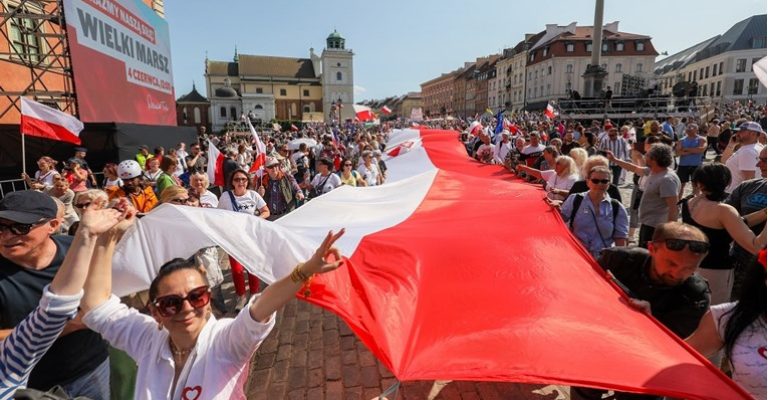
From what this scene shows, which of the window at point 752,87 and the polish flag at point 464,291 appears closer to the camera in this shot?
the polish flag at point 464,291

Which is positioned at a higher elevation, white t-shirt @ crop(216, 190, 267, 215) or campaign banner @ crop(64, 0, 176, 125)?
campaign banner @ crop(64, 0, 176, 125)

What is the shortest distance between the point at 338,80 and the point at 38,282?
284 feet

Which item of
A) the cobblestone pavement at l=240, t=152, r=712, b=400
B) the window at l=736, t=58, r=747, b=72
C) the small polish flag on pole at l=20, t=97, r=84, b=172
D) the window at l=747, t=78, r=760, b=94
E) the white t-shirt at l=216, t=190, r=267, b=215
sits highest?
the window at l=736, t=58, r=747, b=72

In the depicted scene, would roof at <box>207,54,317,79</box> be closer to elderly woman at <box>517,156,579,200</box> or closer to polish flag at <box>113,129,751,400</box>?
elderly woman at <box>517,156,579,200</box>

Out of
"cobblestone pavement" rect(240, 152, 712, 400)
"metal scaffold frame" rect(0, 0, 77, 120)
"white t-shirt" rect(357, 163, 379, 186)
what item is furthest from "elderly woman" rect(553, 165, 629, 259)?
"metal scaffold frame" rect(0, 0, 77, 120)

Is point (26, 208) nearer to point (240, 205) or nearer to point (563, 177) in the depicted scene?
point (240, 205)

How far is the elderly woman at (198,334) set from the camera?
187cm

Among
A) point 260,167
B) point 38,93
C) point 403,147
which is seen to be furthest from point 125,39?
point 403,147

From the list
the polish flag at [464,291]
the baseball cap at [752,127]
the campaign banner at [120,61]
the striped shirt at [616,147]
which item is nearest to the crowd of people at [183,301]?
the polish flag at [464,291]

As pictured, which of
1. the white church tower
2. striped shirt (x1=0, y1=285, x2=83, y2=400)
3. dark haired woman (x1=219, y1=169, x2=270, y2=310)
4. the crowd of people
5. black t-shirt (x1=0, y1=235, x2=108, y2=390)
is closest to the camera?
striped shirt (x1=0, y1=285, x2=83, y2=400)

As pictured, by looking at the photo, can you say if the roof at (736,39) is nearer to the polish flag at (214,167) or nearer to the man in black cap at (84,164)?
the polish flag at (214,167)

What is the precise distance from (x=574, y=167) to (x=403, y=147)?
5224 millimetres

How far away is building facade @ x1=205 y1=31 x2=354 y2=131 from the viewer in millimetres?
83625

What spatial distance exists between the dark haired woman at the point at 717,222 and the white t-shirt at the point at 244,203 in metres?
4.73
